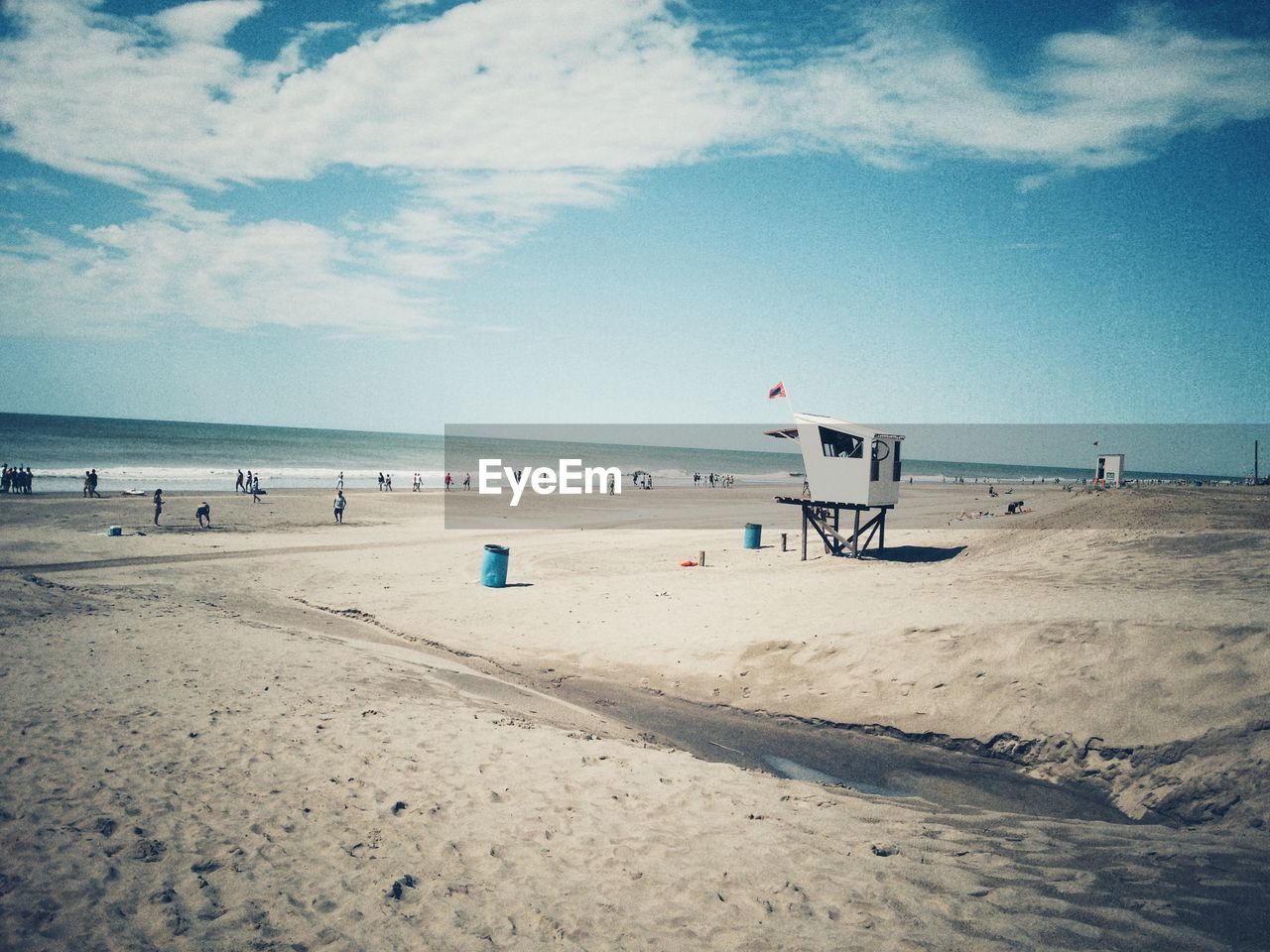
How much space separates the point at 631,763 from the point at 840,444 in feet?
50.0

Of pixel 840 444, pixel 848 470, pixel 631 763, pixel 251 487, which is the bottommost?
pixel 631 763

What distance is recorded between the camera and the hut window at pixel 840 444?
66.9 ft

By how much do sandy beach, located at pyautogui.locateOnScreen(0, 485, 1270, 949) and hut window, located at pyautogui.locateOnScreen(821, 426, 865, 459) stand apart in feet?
17.8

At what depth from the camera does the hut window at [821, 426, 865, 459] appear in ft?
66.9

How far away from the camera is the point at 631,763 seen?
25.9 ft

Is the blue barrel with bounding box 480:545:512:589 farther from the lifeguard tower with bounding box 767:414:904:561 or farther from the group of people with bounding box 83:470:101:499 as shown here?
the group of people with bounding box 83:470:101:499

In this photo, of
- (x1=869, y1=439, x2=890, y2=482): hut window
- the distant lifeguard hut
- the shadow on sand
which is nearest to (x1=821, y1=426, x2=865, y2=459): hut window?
(x1=869, y1=439, x2=890, y2=482): hut window

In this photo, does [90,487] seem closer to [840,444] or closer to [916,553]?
[840,444]

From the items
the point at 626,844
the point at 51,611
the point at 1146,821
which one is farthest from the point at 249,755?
the point at 1146,821

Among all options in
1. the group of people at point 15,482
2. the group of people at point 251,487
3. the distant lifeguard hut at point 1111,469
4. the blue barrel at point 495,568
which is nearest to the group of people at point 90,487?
the group of people at point 15,482

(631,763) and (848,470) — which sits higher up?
(848,470)

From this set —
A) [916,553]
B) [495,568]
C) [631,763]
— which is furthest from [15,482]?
[916,553]

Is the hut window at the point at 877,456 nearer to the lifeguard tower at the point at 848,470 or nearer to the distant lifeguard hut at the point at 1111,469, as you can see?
the lifeguard tower at the point at 848,470

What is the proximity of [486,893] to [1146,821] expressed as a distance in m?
6.85
